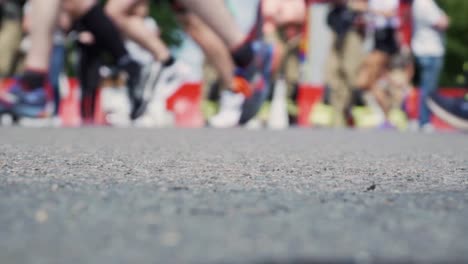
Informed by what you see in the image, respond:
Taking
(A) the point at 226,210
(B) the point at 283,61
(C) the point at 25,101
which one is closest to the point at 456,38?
(B) the point at 283,61

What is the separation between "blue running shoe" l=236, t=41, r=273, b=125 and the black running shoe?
2217mm

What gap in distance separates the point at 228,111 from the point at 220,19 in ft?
5.58

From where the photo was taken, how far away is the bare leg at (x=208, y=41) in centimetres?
685

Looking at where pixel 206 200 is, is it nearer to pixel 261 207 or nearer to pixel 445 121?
pixel 261 207

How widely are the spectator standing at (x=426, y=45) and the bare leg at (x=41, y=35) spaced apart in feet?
15.3

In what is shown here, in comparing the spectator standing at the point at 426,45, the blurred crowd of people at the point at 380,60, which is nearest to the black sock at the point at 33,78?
the blurred crowd of people at the point at 380,60

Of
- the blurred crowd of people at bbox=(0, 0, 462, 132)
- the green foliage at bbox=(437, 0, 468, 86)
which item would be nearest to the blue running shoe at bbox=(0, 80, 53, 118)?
the blurred crowd of people at bbox=(0, 0, 462, 132)

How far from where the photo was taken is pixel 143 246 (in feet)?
4.64

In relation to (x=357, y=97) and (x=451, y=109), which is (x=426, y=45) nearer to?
(x=451, y=109)

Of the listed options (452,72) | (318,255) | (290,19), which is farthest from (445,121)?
(452,72)

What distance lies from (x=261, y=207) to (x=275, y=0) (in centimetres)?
682

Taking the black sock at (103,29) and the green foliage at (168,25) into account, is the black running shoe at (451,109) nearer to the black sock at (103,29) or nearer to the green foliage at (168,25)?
the black sock at (103,29)

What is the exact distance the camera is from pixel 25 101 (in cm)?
679

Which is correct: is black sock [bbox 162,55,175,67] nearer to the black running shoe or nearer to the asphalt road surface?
the black running shoe
